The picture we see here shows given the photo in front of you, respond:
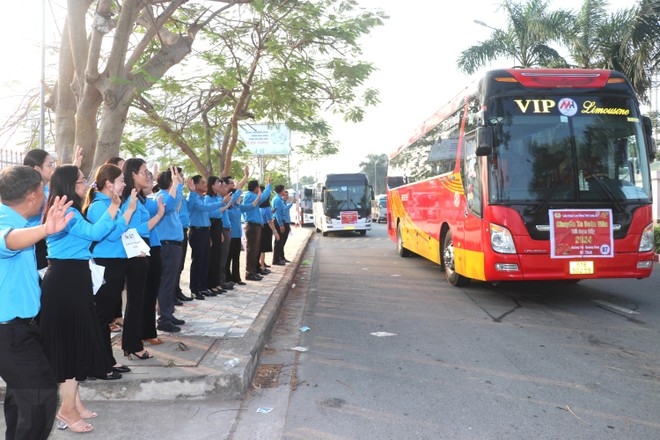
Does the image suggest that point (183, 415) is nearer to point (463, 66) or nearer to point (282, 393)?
A: point (282, 393)

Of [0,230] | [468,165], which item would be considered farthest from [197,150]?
[0,230]

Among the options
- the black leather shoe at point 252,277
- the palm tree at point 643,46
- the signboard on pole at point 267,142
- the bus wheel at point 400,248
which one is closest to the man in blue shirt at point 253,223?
the black leather shoe at point 252,277

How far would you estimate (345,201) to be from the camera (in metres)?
24.9

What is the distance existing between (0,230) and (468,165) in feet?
22.1

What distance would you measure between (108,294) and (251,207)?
562 centimetres

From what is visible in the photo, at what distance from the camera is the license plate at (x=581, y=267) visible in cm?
711

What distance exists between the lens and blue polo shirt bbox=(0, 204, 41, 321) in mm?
2807

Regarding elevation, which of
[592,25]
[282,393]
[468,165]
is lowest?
[282,393]

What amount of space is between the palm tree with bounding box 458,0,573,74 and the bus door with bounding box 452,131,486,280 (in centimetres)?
1132

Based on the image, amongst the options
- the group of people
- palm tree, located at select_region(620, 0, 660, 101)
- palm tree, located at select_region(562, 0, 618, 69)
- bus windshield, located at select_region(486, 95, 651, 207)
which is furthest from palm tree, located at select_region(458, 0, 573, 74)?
the group of people

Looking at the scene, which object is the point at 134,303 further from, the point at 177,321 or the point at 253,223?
the point at 253,223

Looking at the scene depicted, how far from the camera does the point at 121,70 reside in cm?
759

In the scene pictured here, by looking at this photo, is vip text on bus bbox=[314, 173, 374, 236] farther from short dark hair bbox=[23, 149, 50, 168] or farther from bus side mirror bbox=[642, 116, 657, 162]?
short dark hair bbox=[23, 149, 50, 168]

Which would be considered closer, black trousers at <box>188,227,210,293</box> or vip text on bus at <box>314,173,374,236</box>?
black trousers at <box>188,227,210,293</box>
